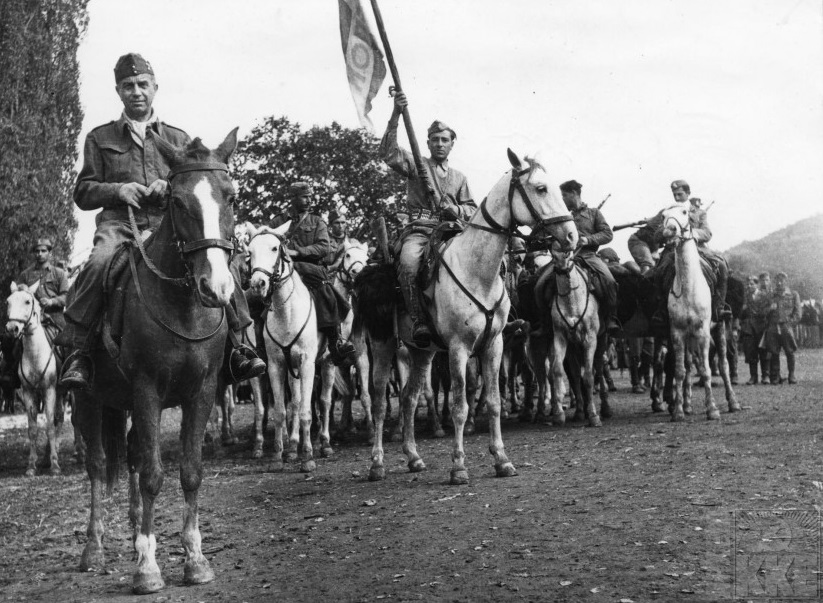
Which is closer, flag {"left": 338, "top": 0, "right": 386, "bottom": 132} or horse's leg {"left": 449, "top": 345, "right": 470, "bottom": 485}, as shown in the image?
horse's leg {"left": 449, "top": 345, "right": 470, "bottom": 485}

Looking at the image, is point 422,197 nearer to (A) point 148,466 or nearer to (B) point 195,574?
(A) point 148,466

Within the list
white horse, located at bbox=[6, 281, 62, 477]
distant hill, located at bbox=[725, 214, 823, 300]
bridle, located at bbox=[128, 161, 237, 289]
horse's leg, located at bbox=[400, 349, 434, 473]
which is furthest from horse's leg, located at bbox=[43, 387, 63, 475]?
distant hill, located at bbox=[725, 214, 823, 300]

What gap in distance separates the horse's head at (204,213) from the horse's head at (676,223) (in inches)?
366

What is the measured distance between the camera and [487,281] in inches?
447

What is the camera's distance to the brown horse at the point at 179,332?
7.09m

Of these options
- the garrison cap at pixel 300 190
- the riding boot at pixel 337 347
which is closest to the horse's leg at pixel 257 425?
the riding boot at pixel 337 347

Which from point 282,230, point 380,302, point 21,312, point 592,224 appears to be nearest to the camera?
point 380,302

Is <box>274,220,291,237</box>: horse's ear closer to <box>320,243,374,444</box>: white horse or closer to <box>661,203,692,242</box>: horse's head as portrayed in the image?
<box>320,243,374,444</box>: white horse

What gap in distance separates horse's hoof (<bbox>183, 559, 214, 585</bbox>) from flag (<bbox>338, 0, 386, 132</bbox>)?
6.35 m

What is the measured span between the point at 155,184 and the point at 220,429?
1213cm

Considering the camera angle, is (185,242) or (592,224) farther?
(592,224)

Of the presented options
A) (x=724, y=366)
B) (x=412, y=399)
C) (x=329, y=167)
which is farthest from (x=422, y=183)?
(x=329, y=167)

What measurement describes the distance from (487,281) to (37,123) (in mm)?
26135

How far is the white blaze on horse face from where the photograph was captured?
6.69 m
